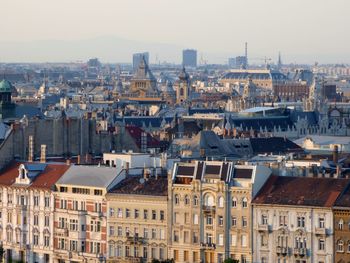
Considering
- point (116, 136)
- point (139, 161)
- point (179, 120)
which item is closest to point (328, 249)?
point (139, 161)

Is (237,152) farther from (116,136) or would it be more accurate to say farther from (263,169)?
(263,169)

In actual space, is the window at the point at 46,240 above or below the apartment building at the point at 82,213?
below

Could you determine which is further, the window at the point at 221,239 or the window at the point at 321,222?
the window at the point at 221,239

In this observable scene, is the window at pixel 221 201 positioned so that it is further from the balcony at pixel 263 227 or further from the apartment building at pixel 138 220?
the apartment building at pixel 138 220

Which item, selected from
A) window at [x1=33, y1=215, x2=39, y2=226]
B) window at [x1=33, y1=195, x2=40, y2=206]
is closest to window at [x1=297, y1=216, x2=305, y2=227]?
window at [x1=33, y1=195, x2=40, y2=206]

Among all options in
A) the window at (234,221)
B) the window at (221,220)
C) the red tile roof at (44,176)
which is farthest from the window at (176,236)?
the red tile roof at (44,176)

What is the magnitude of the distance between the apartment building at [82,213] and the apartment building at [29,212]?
2.45 feet

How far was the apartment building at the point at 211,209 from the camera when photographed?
85500 mm

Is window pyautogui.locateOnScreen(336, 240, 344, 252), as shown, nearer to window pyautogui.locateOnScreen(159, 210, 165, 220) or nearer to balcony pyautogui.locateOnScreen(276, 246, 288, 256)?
balcony pyautogui.locateOnScreen(276, 246, 288, 256)

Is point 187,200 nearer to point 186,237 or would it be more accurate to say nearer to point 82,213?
point 186,237

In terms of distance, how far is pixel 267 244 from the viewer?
84375 millimetres

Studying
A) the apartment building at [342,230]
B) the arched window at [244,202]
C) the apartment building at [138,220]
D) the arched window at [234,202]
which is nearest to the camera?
the apartment building at [342,230]

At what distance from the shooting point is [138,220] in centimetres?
8981

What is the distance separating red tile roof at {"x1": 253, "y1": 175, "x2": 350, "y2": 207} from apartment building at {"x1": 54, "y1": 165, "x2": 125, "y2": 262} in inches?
382
